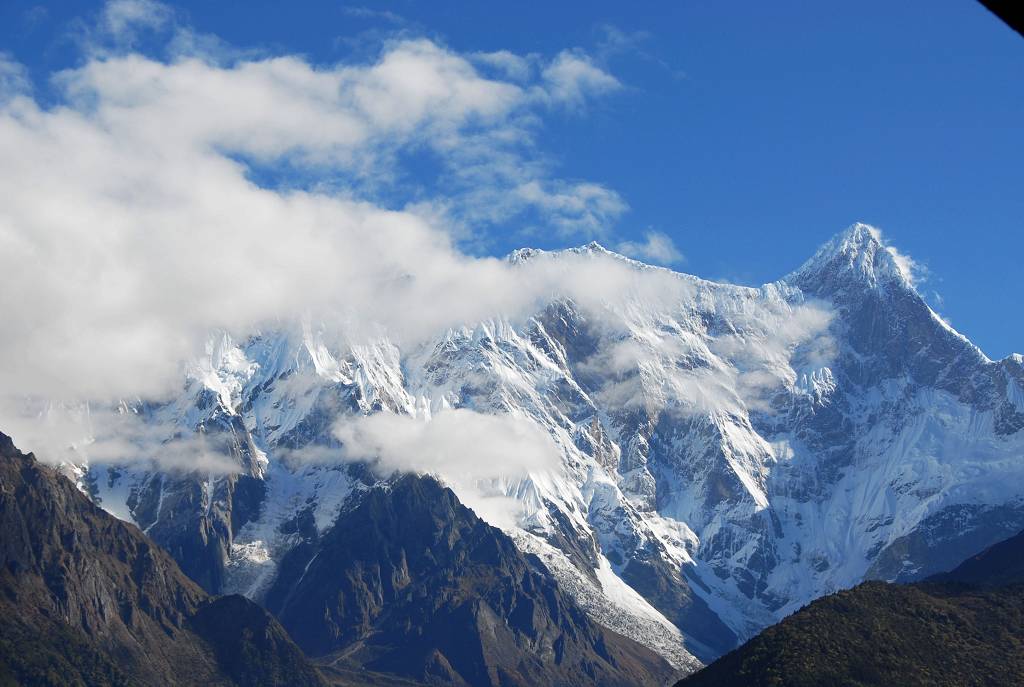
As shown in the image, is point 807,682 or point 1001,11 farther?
point 807,682

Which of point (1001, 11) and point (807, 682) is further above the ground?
point (807, 682)

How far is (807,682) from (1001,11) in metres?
190

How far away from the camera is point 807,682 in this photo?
199125mm

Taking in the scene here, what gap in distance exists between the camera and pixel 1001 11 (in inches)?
739
